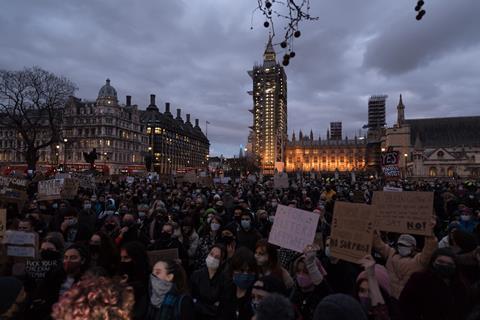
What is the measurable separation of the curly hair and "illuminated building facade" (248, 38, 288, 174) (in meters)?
127

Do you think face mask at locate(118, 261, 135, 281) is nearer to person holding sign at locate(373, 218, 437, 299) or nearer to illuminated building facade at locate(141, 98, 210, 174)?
person holding sign at locate(373, 218, 437, 299)

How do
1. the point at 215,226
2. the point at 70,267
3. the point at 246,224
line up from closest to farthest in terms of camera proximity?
the point at 70,267
the point at 215,226
the point at 246,224

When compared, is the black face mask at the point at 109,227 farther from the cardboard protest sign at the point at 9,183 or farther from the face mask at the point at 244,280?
the face mask at the point at 244,280

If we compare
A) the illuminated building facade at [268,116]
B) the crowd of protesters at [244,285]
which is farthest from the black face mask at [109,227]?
the illuminated building facade at [268,116]

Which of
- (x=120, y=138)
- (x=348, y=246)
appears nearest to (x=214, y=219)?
(x=348, y=246)

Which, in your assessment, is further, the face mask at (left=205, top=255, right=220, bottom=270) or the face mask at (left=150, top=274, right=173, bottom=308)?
the face mask at (left=205, top=255, right=220, bottom=270)

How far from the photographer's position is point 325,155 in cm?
14188

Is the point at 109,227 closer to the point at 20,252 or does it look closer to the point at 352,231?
the point at 20,252

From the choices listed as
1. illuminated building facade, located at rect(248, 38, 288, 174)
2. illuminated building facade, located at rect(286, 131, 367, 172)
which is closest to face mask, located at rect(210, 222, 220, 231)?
illuminated building facade, located at rect(248, 38, 288, 174)

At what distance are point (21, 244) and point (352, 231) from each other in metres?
4.79

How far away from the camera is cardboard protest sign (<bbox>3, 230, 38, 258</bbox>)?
5375mm

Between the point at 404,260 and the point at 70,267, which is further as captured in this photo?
the point at 404,260

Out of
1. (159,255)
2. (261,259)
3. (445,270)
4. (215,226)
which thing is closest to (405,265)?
(445,270)

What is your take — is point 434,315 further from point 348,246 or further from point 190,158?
point 190,158
